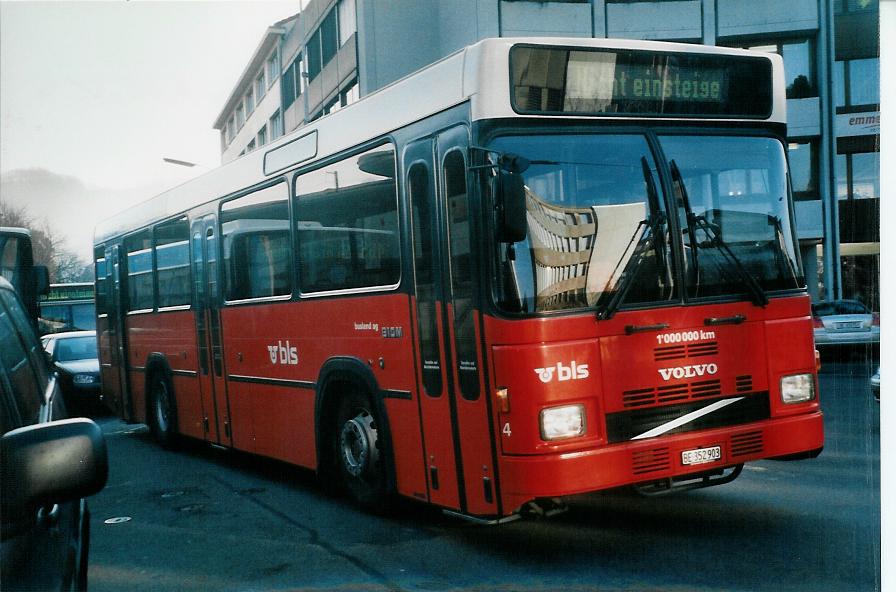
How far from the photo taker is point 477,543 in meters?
6.11

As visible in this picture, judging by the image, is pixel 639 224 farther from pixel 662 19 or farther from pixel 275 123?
pixel 662 19

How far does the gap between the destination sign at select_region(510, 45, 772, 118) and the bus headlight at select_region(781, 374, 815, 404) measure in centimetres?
173

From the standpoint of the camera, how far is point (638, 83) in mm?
5785

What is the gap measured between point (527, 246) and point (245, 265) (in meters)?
4.40

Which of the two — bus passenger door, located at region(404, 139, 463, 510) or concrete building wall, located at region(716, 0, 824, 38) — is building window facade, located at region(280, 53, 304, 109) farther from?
bus passenger door, located at region(404, 139, 463, 510)

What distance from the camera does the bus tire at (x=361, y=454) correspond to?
682cm

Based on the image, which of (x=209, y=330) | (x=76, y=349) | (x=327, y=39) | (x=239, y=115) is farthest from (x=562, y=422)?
(x=327, y=39)

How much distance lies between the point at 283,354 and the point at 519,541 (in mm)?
2995

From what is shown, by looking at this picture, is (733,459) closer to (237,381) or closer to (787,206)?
(787,206)

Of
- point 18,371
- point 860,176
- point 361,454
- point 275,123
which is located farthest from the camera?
point 275,123

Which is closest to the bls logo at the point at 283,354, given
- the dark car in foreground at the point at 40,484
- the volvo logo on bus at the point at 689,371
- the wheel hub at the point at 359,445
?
the wheel hub at the point at 359,445

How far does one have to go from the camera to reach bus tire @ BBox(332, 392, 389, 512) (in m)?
6.82

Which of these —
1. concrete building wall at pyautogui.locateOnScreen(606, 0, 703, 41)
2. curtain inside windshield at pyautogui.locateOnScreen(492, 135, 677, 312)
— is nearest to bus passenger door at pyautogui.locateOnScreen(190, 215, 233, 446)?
curtain inside windshield at pyautogui.locateOnScreen(492, 135, 677, 312)

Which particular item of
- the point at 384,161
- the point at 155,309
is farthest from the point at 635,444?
the point at 155,309
